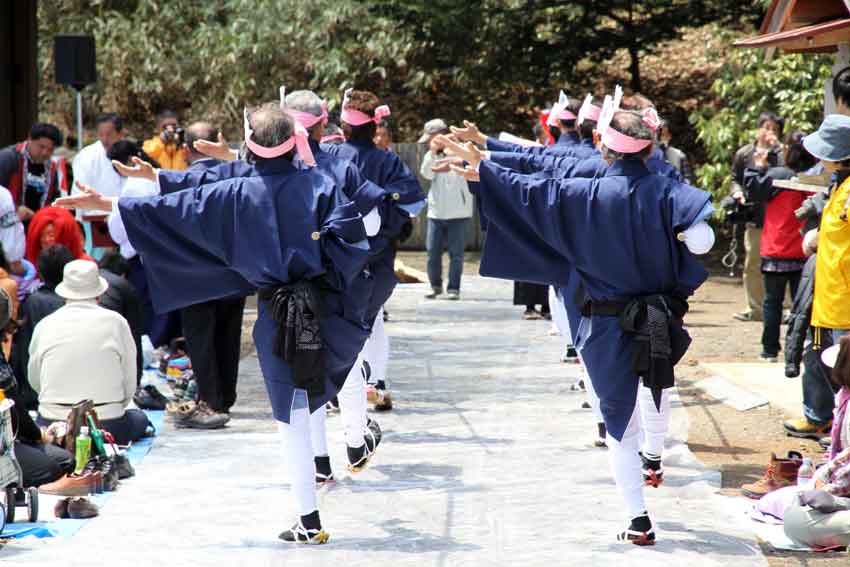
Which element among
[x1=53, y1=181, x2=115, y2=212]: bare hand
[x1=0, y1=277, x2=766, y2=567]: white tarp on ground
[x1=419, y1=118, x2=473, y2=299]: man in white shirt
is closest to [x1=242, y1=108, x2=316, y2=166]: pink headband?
[x1=53, y1=181, x2=115, y2=212]: bare hand

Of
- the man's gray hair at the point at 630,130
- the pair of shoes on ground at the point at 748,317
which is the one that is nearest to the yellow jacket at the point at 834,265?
the man's gray hair at the point at 630,130

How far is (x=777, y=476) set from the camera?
6.49m

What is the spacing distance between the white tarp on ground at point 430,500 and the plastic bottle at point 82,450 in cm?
25

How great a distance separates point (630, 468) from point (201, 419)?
3515 millimetres

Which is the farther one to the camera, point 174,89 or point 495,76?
point 174,89

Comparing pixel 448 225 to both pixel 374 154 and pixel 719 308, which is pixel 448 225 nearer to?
pixel 719 308

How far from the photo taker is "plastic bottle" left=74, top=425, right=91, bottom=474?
21.9ft

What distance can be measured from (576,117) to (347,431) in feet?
10.7

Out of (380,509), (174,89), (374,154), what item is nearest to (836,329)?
(380,509)

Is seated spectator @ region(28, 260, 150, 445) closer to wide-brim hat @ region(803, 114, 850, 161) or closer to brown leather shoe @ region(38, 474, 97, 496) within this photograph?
brown leather shoe @ region(38, 474, 97, 496)

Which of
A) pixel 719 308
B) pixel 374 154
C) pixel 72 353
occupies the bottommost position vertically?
pixel 719 308

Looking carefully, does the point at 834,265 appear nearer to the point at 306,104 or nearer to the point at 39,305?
the point at 306,104

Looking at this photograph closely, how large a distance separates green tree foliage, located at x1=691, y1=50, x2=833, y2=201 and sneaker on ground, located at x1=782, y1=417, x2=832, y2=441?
7455 mm

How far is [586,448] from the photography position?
25.9ft
